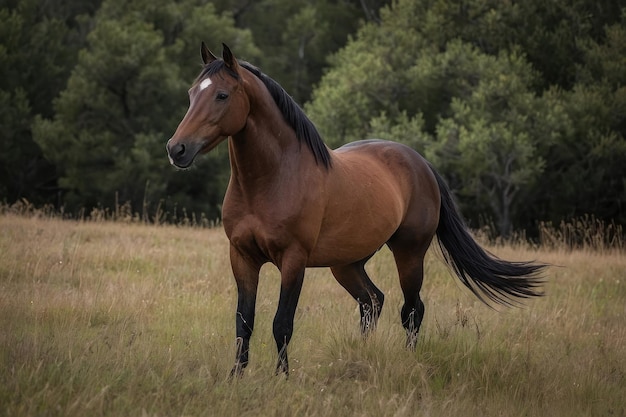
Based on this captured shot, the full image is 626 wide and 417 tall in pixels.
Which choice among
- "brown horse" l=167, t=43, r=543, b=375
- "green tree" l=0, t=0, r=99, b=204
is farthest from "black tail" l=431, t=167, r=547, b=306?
"green tree" l=0, t=0, r=99, b=204

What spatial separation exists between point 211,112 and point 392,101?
2155 cm

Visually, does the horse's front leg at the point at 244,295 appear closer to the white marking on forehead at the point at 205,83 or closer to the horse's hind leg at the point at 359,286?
the white marking on forehead at the point at 205,83

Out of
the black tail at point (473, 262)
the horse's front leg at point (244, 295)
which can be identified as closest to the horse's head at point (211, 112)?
the horse's front leg at point (244, 295)

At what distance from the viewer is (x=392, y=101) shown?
2570 cm

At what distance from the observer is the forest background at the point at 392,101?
76.3 ft

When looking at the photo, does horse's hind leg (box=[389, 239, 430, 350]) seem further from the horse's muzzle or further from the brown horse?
the horse's muzzle

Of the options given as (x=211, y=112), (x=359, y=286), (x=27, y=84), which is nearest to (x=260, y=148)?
(x=211, y=112)

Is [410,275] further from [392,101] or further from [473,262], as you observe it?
[392,101]

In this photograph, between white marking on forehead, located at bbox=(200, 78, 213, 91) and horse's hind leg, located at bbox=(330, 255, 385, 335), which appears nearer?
white marking on forehead, located at bbox=(200, 78, 213, 91)

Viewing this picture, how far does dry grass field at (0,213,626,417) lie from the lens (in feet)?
13.6

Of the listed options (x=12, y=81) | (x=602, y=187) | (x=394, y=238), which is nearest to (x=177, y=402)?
(x=394, y=238)

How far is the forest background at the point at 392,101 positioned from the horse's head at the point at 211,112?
56.1 ft

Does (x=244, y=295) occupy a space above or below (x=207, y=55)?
below

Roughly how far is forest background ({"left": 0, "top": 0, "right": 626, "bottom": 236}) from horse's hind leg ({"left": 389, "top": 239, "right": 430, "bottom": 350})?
14993 millimetres
